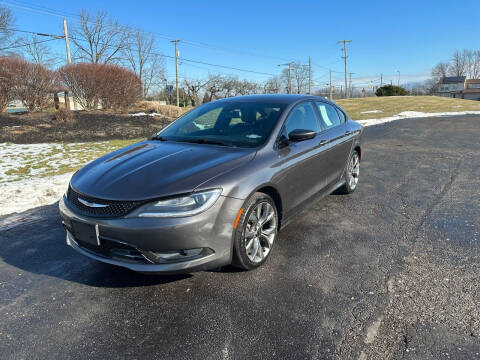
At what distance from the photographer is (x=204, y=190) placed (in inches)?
103

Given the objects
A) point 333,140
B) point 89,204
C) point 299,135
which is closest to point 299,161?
point 299,135

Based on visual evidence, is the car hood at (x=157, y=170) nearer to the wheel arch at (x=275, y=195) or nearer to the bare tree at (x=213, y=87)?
the wheel arch at (x=275, y=195)

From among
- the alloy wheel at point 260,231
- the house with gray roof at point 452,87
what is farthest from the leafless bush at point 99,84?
the house with gray roof at point 452,87

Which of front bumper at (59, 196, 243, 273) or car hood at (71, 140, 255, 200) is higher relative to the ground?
car hood at (71, 140, 255, 200)

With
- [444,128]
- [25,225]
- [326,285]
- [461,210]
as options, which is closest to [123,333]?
[326,285]

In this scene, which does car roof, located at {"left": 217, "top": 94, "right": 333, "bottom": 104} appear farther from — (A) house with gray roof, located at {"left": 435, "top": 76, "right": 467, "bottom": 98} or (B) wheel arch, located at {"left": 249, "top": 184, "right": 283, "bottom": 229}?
(A) house with gray roof, located at {"left": 435, "top": 76, "right": 467, "bottom": 98}

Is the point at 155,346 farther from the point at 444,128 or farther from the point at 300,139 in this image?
the point at 444,128

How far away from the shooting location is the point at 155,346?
222 cm

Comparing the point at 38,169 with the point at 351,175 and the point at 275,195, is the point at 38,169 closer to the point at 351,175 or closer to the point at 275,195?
the point at 275,195

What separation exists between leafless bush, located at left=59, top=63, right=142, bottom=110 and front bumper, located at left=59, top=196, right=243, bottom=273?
1553cm

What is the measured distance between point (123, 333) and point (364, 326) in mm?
1669

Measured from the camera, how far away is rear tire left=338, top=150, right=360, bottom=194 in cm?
512

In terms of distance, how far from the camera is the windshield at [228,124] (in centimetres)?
353

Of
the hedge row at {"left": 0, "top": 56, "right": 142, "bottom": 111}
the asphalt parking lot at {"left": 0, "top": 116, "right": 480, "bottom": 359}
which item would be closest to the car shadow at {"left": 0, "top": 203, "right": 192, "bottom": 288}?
the asphalt parking lot at {"left": 0, "top": 116, "right": 480, "bottom": 359}
